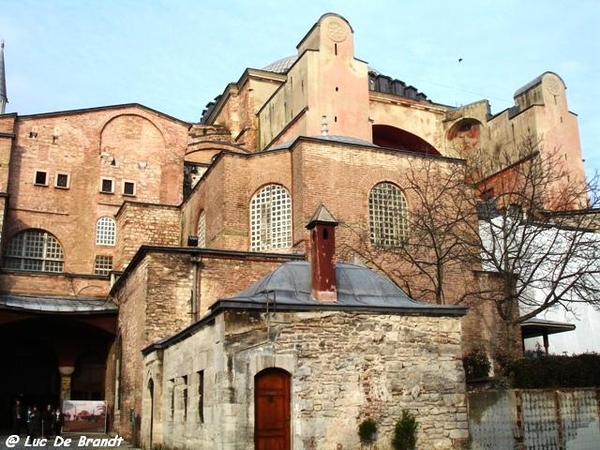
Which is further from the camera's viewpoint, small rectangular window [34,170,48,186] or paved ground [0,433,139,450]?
small rectangular window [34,170,48,186]

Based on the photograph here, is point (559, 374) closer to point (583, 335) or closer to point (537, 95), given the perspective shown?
point (583, 335)

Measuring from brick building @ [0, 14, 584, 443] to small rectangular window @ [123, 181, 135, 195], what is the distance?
0.32ft

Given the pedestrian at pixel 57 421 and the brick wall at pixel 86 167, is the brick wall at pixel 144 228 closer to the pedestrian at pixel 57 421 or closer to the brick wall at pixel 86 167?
the brick wall at pixel 86 167

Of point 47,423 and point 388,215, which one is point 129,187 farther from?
point 388,215

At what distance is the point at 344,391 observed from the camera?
468 inches

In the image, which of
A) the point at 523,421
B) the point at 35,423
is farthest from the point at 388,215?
the point at 35,423

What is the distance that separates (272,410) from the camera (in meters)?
11.5

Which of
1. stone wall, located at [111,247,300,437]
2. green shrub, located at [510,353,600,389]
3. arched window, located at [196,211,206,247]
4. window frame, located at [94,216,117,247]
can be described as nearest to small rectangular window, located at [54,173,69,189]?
window frame, located at [94,216,117,247]

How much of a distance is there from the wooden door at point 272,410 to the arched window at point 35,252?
59.9 ft

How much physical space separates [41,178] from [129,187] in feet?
12.1

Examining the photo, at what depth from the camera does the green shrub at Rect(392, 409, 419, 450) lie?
1188 centimetres

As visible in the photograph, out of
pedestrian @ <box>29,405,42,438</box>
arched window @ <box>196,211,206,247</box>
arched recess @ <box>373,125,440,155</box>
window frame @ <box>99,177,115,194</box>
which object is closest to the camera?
pedestrian @ <box>29,405,42,438</box>

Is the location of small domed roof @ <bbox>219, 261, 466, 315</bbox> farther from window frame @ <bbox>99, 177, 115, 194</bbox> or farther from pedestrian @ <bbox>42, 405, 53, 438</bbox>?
window frame @ <bbox>99, 177, 115, 194</bbox>

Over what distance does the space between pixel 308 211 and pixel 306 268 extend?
7569mm
